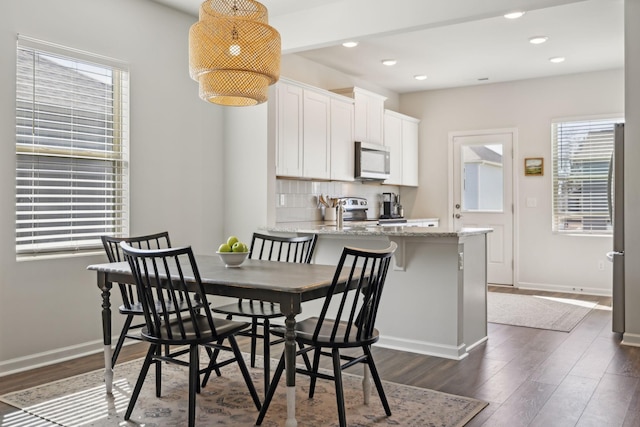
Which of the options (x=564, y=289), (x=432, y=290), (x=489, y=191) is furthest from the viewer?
(x=489, y=191)

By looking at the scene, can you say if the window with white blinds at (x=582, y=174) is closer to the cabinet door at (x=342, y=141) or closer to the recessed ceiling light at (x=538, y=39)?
the recessed ceiling light at (x=538, y=39)

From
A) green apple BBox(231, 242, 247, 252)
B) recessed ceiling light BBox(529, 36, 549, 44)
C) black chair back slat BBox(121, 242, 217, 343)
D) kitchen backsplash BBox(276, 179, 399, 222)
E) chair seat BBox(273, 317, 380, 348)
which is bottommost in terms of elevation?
chair seat BBox(273, 317, 380, 348)

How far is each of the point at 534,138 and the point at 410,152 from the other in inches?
62.5

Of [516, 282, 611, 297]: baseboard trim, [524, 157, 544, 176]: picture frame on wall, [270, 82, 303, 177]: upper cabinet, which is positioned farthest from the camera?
[524, 157, 544, 176]: picture frame on wall

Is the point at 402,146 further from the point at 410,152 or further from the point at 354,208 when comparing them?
the point at 354,208

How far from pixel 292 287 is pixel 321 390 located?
3.37 feet

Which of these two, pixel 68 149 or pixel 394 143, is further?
pixel 394 143

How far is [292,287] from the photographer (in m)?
2.41

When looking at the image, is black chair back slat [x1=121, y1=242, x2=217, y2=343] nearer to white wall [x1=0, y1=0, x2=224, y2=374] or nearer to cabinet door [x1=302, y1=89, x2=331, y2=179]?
white wall [x1=0, y1=0, x2=224, y2=374]

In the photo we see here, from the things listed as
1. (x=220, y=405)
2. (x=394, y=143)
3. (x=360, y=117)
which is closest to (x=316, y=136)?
(x=360, y=117)

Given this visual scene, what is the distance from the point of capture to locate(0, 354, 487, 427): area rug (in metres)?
2.73

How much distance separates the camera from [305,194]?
5984 mm

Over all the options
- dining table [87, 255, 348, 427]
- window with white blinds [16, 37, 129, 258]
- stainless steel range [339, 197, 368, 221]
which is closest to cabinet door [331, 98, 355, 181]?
stainless steel range [339, 197, 368, 221]

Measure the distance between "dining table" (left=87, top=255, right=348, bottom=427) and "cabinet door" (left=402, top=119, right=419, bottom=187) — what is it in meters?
4.51
